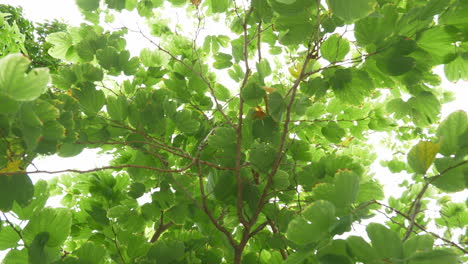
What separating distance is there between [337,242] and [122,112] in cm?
64

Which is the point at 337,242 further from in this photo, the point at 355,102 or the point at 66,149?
the point at 66,149

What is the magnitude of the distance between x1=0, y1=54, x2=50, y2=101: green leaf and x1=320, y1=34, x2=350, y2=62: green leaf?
1.90ft

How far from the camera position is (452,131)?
1.83 ft

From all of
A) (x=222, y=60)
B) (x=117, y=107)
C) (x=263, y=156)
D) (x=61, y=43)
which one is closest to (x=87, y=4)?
(x=61, y=43)

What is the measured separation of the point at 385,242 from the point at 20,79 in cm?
55

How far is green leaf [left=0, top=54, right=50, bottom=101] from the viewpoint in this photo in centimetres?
42

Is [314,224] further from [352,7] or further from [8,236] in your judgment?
[8,236]

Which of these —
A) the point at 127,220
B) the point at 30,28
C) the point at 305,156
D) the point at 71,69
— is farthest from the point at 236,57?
the point at 30,28

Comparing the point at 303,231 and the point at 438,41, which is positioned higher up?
the point at 438,41

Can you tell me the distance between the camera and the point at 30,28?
536 cm

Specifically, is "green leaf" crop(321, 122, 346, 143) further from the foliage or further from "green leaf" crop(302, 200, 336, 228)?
the foliage

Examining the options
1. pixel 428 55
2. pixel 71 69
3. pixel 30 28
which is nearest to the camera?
pixel 428 55

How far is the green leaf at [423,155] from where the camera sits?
20.8 inches

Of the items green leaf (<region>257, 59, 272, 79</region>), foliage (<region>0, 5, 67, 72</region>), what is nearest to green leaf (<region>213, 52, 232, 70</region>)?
green leaf (<region>257, 59, 272, 79</region>)
